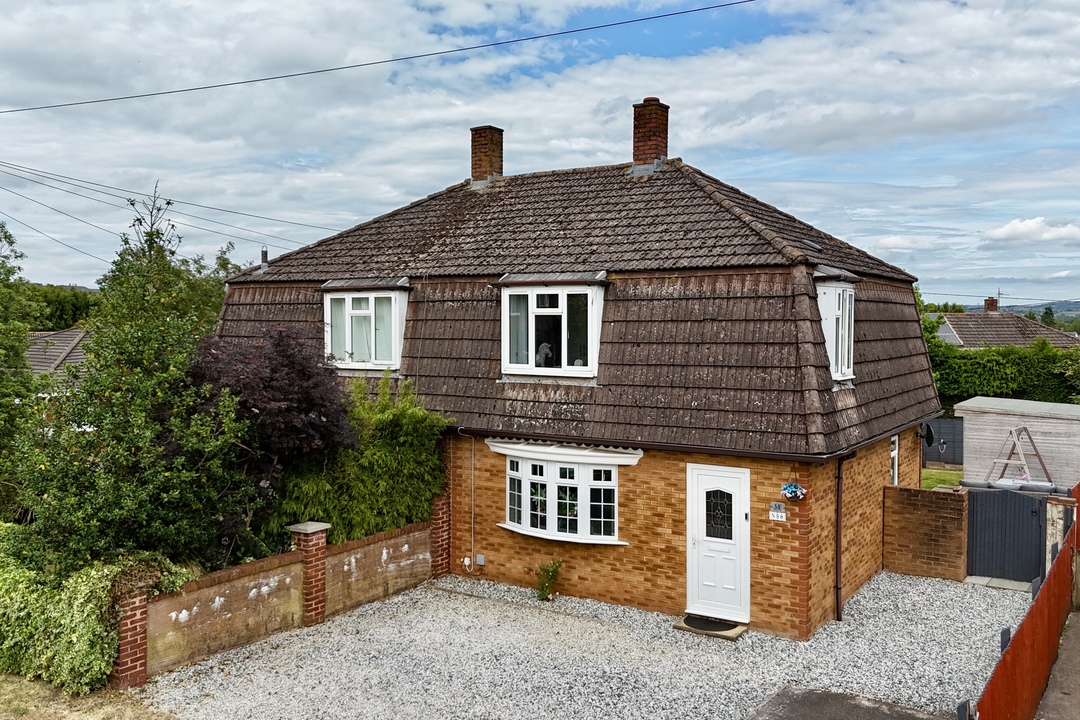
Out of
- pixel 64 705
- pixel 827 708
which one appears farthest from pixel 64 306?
pixel 827 708

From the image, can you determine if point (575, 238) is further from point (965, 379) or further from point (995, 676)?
point (965, 379)

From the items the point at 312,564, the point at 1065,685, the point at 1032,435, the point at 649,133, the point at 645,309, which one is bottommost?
the point at 1065,685

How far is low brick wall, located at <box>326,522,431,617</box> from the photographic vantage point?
11.8m

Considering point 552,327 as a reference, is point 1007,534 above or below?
below

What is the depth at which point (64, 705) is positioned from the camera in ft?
28.7

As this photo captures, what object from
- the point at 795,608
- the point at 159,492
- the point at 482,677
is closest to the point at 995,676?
the point at 795,608

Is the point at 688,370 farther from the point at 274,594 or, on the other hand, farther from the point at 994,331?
the point at 994,331

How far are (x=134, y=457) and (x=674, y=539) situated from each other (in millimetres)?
7257

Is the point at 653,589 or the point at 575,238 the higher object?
the point at 575,238

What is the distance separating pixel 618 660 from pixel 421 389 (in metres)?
5.69

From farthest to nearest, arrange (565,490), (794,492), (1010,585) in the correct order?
(1010,585) → (565,490) → (794,492)

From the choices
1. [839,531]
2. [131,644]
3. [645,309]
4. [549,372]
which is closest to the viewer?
[131,644]

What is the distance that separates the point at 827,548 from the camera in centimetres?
1157

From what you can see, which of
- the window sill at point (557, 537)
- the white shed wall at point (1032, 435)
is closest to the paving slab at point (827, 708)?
the window sill at point (557, 537)
